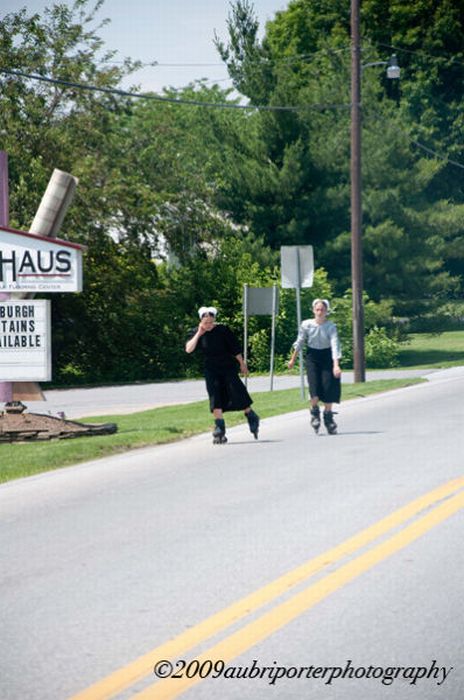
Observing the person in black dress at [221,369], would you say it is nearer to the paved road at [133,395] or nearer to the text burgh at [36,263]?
the text burgh at [36,263]

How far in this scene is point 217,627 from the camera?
690cm

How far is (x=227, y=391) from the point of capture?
1748 cm

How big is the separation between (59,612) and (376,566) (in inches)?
85.8

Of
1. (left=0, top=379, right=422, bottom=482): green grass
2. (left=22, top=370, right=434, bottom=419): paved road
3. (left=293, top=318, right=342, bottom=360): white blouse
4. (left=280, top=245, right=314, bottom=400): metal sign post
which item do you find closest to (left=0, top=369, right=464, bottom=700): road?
(left=0, top=379, right=422, bottom=482): green grass

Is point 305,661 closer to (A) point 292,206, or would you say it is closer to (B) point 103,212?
(B) point 103,212

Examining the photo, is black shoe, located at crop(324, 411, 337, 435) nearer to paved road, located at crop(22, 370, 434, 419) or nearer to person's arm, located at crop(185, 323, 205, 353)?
person's arm, located at crop(185, 323, 205, 353)

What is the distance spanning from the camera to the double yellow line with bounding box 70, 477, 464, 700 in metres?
5.87

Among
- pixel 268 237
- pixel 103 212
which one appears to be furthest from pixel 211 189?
pixel 103 212

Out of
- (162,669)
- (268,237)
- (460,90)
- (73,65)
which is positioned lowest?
(162,669)

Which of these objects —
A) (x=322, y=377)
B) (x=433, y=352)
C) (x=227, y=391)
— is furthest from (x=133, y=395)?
(x=433, y=352)

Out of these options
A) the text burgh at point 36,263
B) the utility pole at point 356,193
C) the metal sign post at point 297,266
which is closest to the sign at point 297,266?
the metal sign post at point 297,266

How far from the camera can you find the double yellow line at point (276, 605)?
587cm

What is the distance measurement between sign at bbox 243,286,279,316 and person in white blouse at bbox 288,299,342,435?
27.5 ft

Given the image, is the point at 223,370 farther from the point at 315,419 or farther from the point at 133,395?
the point at 133,395
